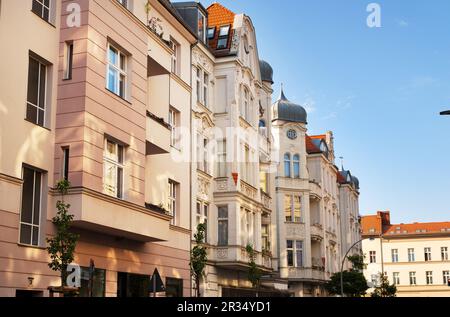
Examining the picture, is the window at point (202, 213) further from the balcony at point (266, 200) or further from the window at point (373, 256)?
the window at point (373, 256)

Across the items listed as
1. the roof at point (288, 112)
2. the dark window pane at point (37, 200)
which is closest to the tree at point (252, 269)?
the dark window pane at point (37, 200)

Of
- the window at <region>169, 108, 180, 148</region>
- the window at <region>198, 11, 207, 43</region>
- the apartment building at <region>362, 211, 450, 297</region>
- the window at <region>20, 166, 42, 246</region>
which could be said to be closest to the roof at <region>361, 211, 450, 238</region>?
the apartment building at <region>362, 211, 450, 297</region>

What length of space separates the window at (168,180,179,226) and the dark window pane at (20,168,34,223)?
1022 centimetres

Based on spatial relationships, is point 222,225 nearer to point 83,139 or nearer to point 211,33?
point 211,33

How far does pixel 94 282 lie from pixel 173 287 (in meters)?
6.75

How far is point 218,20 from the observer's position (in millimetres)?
39031

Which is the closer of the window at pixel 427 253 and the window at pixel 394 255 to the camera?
the window at pixel 427 253

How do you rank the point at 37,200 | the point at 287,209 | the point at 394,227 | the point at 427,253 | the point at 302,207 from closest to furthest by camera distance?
the point at 37,200
the point at 287,209
the point at 302,207
the point at 427,253
the point at 394,227

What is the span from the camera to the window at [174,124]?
96.9 feet

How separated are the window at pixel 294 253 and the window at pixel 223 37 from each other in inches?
797

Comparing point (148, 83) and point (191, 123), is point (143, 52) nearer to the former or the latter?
point (148, 83)

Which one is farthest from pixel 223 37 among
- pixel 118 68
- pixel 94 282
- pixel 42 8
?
pixel 94 282

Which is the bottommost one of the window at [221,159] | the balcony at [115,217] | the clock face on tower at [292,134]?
the balcony at [115,217]
